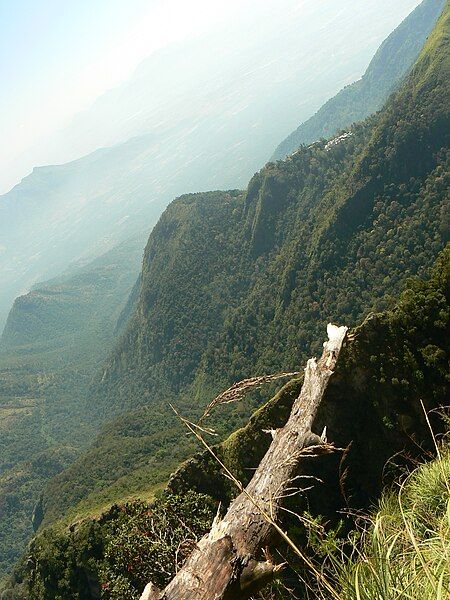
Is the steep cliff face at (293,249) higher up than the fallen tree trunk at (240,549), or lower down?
lower down

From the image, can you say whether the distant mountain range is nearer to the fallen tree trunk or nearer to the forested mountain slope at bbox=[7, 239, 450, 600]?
the forested mountain slope at bbox=[7, 239, 450, 600]

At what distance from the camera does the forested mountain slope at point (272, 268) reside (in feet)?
237

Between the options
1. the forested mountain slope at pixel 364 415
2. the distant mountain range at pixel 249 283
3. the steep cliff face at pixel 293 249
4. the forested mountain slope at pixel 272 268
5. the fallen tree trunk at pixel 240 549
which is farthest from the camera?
the steep cliff face at pixel 293 249

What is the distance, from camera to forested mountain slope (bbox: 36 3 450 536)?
2849 inches

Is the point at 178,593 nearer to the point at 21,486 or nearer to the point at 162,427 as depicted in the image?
the point at 162,427

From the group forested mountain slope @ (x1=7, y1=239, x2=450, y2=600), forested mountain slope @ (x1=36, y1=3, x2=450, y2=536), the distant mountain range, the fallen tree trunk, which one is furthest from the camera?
the distant mountain range

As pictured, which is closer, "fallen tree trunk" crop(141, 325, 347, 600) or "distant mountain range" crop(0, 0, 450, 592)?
"fallen tree trunk" crop(141, 325, 347, 600)

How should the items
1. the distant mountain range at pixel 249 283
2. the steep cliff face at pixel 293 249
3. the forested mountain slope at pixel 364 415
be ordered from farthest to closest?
the steep cliff face at pixel 293 249 < the distant mountain range at pixel 249 283 < the forested mountain slope at pixel 364 415

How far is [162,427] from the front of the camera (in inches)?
3738

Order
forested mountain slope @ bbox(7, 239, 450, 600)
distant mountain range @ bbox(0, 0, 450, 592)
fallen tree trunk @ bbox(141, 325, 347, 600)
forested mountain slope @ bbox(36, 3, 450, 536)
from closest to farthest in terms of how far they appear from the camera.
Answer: fallen tree trunk @ bbox(141, 325, 347, 600), forested mountain slope @ bbox(7, 239, 450, 600), forested mountain slope @ bbox(36, 3, 450, 536), distant mountain range @ bbox(0, 0, 450, 592)

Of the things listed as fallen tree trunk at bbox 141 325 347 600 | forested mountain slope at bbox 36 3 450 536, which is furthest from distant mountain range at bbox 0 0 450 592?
fallen tree trunk at bbox 141 325 347 600

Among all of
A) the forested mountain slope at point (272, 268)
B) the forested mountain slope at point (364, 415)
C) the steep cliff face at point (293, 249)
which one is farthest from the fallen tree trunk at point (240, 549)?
the steep cliff face at point (293, 249)

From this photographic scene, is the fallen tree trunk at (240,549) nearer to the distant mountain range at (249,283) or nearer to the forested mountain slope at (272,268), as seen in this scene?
the distant mountain range at (249,283)

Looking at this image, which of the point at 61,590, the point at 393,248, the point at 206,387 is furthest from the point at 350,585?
the point at 206,387
